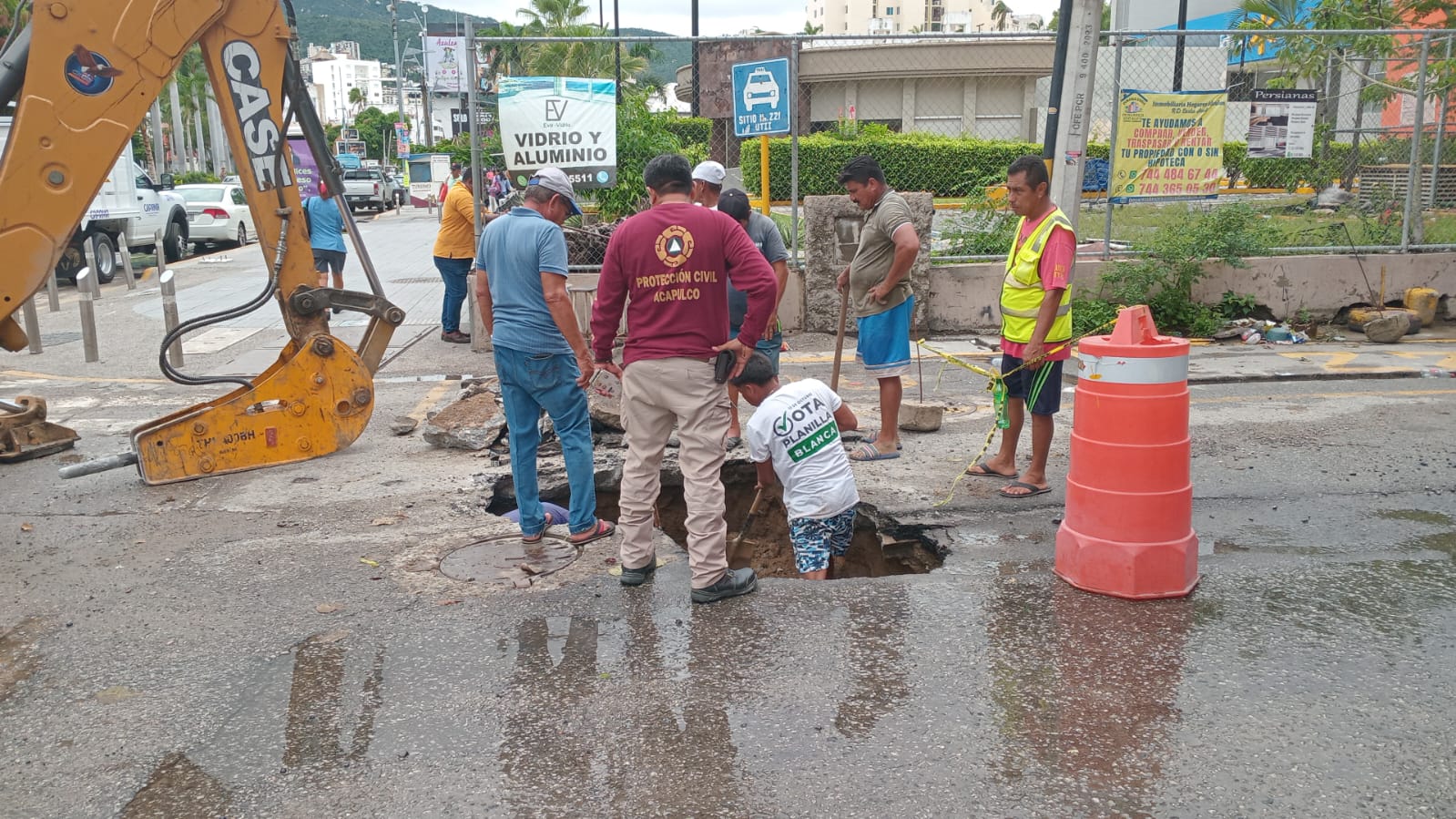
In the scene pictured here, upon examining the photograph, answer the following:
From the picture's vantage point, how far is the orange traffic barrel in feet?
14.7

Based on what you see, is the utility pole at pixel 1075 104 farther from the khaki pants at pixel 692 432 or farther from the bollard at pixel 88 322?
the bollard at pixel 88 322

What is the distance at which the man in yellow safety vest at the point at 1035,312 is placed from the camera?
570 centimetres

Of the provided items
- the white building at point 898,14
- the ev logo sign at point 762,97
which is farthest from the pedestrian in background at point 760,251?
the white building at point 898,14

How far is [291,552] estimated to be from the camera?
5352 mm

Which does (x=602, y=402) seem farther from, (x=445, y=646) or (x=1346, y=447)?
(x=1346, y=447)

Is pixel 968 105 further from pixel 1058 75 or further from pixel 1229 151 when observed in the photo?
pixel 1058 75

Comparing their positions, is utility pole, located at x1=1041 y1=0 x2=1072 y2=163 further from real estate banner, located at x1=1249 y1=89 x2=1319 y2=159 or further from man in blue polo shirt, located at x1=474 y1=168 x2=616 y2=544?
man in blue polo shirt, located at x1=474 y1=168 x2=616 y2=544

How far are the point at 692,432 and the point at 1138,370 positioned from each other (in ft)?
6.09

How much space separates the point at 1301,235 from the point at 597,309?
9.60 m

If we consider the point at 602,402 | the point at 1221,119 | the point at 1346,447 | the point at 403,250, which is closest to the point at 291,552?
the point at 602,402

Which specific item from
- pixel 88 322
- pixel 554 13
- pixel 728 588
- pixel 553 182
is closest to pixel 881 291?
pixel 553 182

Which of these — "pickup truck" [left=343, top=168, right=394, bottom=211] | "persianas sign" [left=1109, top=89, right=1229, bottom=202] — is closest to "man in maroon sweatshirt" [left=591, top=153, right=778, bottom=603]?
"persianas sign" [left=1109, top=89, right=1229, bottom=202]

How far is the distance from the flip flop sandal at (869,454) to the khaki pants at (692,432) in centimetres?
232

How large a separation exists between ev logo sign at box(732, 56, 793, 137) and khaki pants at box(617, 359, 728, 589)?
611 cm
